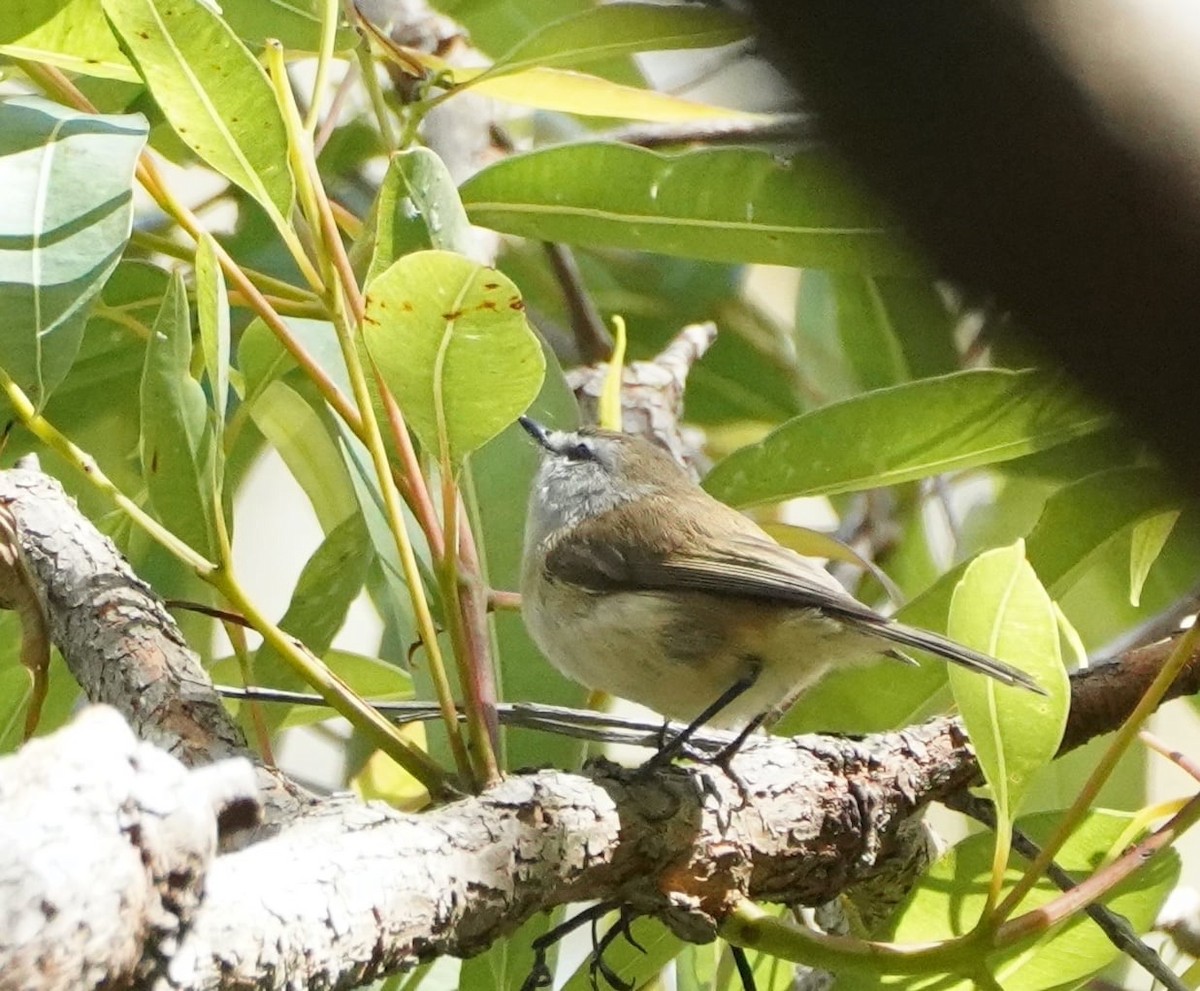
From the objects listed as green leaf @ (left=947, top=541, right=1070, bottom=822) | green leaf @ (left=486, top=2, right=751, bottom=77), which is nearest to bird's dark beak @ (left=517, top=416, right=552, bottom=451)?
green leaf @ (left=486, top=2, right=751, bottom=77)

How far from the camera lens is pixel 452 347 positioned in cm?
98

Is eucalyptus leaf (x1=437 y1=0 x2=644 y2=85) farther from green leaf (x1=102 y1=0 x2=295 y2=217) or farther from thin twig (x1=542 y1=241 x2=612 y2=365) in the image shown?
green leaf (x1=102 y1=0 x2=295 y2=217)

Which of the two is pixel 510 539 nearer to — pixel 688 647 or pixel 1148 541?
pixel 688 647

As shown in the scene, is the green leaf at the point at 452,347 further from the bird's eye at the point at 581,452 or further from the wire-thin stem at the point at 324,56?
the bird's eye at the point at 581,452

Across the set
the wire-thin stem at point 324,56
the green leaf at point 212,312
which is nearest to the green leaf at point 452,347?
the green leaf at point 212,312

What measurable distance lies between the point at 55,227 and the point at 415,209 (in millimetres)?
273

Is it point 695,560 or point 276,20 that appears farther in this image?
point 695,560

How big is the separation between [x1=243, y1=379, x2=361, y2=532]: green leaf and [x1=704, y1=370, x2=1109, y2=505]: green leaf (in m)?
0.45

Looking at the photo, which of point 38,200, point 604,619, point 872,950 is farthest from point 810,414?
point 38,200

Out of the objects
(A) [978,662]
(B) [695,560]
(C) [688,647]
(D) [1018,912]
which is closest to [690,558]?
(B) [695,560]

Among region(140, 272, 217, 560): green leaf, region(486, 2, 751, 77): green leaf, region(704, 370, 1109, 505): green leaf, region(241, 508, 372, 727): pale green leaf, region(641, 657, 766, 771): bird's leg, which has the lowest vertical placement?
region(641, 657, 766, 771): bird's leg

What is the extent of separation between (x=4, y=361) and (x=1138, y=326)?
89 cm

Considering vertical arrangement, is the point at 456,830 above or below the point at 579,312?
above

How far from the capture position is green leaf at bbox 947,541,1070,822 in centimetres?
97
